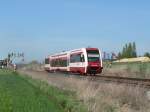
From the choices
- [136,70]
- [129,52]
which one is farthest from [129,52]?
[136,70]

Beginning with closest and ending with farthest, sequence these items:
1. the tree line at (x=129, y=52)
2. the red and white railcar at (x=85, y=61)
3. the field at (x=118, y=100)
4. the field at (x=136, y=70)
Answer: the field at (x=118, y=100) < the red and white railcar at (x=85, y=61) < the field at (x=136, y=70) < the tree line at (x=129, y=52)

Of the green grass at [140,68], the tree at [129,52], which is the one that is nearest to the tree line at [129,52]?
the tree at [129,52]

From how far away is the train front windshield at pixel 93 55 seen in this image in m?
54.2

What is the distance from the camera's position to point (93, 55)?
54656 millimetres

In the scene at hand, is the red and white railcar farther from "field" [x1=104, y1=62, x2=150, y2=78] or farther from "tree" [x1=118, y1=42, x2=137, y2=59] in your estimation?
"tree" [x1=118, y1=42, x2=137, y2=59]

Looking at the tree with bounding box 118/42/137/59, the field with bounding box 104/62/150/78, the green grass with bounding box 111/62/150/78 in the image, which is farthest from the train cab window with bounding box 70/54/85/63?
the tree with bounding box 118/42/137/59

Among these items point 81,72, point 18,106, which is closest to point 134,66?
point 81,72

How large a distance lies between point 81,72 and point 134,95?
104 feet

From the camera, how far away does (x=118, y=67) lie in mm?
71938

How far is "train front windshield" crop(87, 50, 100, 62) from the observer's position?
54.2 m

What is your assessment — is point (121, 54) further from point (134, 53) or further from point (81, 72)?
point (81, 72)

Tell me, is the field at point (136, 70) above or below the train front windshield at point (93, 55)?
below

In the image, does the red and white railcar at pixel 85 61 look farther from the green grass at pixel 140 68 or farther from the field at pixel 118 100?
the field at pixel 118 100

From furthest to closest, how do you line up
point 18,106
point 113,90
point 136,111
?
point 113,90 < point 136,111 < point 18,106
